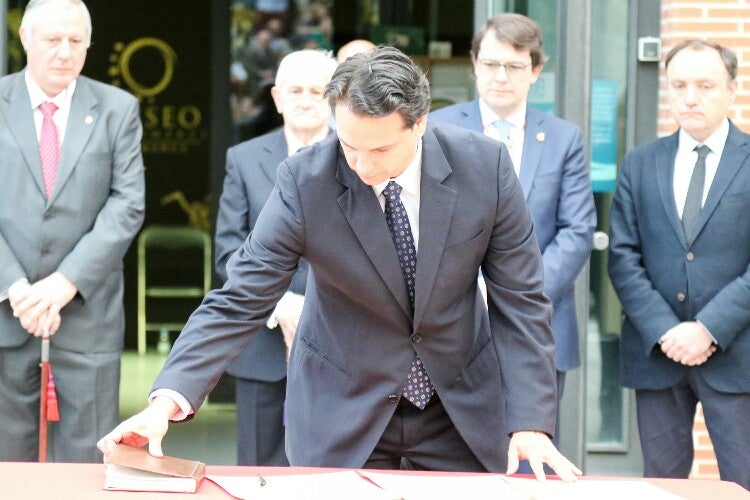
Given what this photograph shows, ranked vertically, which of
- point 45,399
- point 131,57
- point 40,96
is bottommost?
point 45,399

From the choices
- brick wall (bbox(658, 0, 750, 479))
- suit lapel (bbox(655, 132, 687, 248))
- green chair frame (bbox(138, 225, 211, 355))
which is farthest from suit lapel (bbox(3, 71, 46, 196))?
green chair frame (bbox(138, 225, 211, 355))

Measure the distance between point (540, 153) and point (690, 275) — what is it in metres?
0.70

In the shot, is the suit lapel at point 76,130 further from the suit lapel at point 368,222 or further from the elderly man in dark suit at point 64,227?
the suit lapel at point 368,222

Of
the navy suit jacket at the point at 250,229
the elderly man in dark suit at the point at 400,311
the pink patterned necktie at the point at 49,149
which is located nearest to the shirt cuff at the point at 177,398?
the elderly man in dark suit at the point at 400,311

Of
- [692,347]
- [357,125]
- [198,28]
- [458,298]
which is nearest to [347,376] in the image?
[458,298]

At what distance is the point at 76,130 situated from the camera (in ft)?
15.4

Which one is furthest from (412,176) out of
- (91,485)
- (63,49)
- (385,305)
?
(63,49)

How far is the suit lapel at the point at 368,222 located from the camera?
3.07 metres

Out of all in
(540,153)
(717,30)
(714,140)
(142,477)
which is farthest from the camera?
(717,30)

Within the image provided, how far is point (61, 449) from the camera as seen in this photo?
15.6ft

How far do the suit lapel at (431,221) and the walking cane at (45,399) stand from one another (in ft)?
6.50

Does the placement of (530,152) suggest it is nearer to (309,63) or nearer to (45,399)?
(309,63)

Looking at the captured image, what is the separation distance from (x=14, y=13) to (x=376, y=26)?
2710 mm

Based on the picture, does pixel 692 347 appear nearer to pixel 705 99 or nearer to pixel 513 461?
pixel 705 99
